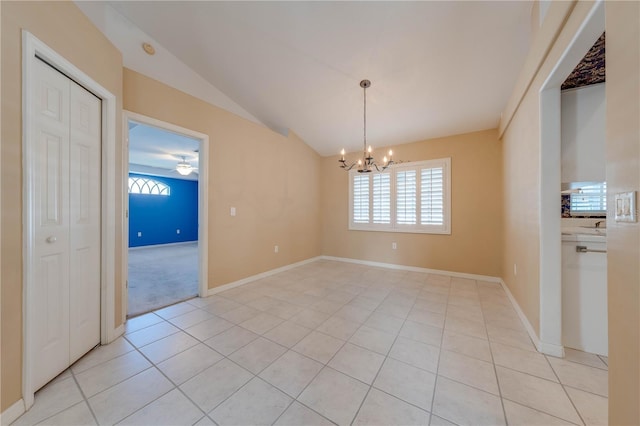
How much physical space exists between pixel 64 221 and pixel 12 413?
3.76 ft

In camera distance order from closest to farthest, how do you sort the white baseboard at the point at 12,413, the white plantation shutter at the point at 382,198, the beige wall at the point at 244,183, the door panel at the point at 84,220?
the white baseboard at the point at 12,413
the door panel at the point at 84,220
the beige wall at the point at 244,183
the white plantation shutter at the point at 382,198

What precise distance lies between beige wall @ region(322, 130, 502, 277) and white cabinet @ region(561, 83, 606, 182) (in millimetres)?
1466

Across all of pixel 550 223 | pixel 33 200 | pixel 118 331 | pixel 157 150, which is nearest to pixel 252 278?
pixel 118 331

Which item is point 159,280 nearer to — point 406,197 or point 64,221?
point 64,221

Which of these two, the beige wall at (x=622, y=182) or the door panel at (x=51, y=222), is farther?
the door panel at (x=51, y=222)

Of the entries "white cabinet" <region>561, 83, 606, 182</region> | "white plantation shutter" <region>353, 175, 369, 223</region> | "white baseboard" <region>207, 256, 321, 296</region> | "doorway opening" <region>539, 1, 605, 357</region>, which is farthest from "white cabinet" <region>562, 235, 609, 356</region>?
"white baseboard" <region>207, 256, 321, 296</region>

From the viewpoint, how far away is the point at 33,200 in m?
1.38

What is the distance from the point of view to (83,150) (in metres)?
1.78

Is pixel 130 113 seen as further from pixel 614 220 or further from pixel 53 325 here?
pixel 614 220

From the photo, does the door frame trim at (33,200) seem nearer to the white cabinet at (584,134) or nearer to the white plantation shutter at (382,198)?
the white plantation shutter at (382,198)

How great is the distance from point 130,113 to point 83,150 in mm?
819

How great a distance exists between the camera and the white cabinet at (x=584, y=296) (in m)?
1.74

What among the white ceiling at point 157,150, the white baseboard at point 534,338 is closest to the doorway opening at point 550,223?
the white baseboard at point 534,338

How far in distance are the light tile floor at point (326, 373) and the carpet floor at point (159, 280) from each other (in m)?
0.41
